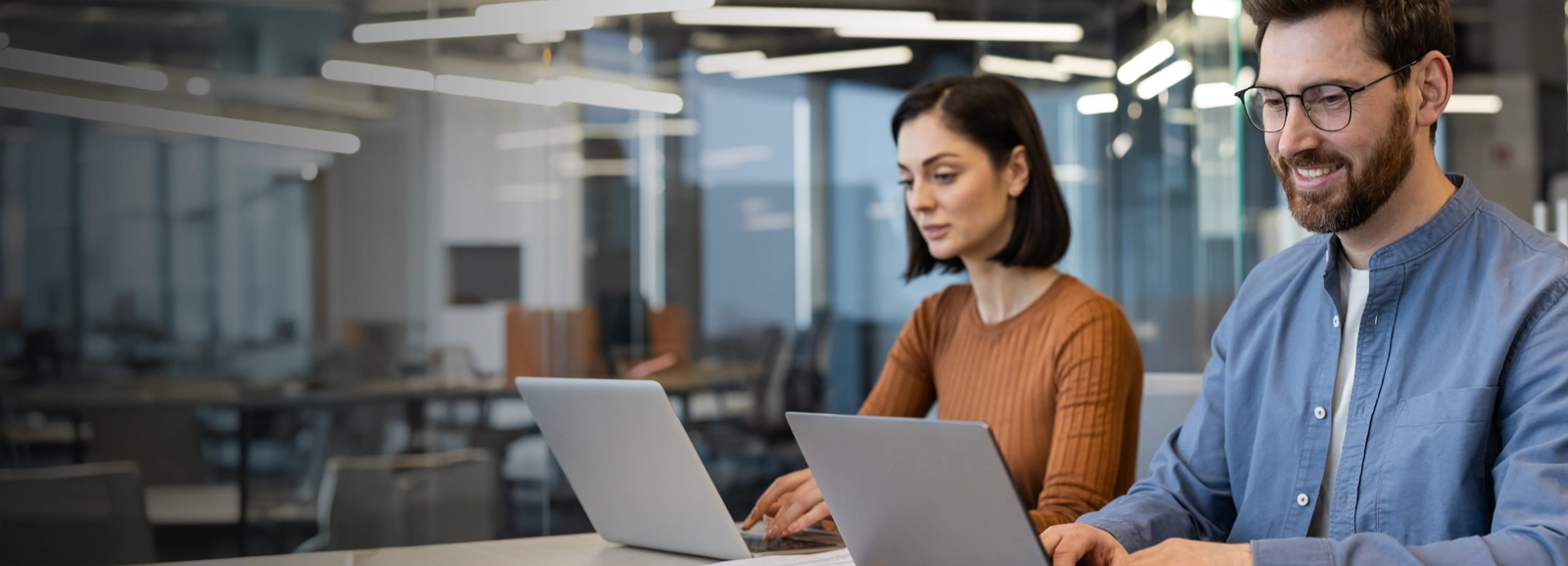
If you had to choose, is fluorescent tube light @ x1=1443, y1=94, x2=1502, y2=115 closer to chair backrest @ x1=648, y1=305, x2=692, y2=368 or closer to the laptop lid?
chair backrest @ x1=648, y1=305, x2=692, y2=368

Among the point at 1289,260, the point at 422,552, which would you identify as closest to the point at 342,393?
the point at 422,552

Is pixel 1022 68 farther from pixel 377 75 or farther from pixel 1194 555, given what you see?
pixel 1194 555

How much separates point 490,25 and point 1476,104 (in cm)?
439

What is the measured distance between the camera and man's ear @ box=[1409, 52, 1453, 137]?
1126 mm

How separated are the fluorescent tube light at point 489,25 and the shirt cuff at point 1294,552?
147 inches

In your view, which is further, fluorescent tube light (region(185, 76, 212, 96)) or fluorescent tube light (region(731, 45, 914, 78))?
fluorescent tube light (region(731, 45, 914, 78))

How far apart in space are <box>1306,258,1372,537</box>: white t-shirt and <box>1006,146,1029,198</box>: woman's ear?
1.97 feet

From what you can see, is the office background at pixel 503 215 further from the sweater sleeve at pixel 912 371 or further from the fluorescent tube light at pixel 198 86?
the sweater sleeve at pixel 912 371

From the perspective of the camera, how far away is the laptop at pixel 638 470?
4.16 feet

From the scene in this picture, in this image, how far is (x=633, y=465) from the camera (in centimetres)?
134

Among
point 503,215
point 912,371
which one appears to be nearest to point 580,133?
point 503,215

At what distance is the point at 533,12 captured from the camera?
455 centimetres

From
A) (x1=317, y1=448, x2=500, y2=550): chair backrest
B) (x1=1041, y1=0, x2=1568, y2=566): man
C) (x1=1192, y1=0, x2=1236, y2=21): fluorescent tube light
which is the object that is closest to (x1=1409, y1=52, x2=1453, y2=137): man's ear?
(x1=1041, y1=0, x2=1568, y2=566): man

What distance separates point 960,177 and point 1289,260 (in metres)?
0.52
